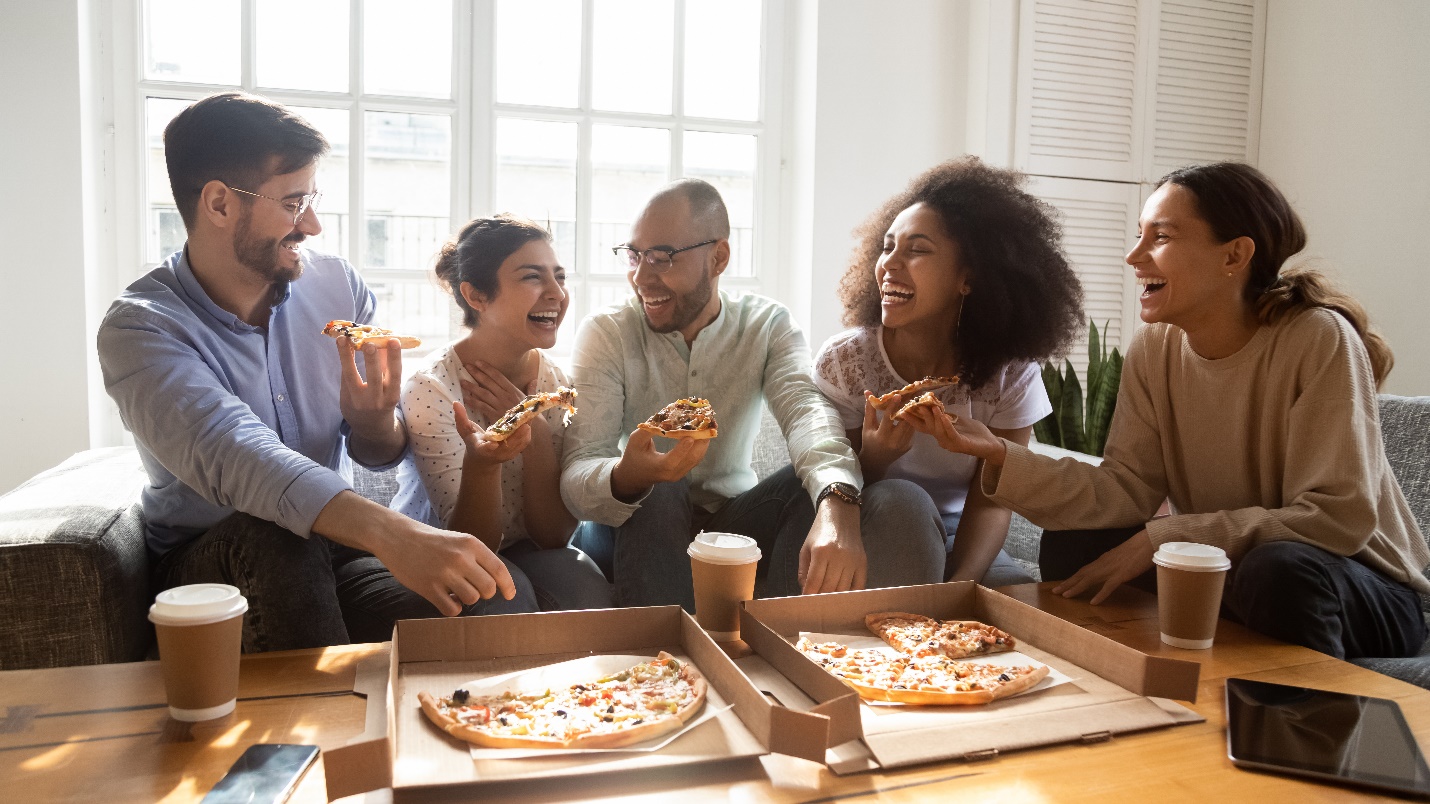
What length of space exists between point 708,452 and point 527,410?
0.69 m

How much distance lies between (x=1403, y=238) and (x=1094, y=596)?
3300 mm

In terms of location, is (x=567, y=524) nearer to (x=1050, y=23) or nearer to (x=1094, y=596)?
(x=1094, y=596)

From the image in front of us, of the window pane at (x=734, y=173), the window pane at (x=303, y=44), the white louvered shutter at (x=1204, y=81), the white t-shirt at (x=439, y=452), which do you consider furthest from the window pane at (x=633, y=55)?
the white louvered shutter at (x=1204, y=81)

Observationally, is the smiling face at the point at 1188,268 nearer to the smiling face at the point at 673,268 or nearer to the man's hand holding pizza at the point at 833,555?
the man's hand holding pizza at the point at 833,555

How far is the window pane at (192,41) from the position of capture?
12.2ft

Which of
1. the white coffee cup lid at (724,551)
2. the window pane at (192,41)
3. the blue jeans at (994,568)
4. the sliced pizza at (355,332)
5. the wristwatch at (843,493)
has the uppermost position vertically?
the window pane at (192,41)

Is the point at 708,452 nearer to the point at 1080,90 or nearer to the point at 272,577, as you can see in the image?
the point at 272,577

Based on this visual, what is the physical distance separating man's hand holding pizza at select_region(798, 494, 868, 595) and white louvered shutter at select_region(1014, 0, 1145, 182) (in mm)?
2929

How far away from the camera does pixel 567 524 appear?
2365 millimetres

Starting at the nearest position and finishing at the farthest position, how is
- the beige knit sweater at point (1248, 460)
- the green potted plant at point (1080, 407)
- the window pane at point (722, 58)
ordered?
the beige knit sweater at point (1248, 460) < the green potted plant at point (1080, 407) < the window pane at point (722, 58)

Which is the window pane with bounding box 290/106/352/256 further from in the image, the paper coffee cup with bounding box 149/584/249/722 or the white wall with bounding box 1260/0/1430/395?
A: the white wall with bounding box 1260/0/1430/395

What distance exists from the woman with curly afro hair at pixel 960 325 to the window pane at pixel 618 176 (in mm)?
1862

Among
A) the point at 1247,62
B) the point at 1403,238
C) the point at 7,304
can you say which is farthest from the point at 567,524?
the point at 1247,62

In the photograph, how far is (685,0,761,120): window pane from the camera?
4285 millimetres
